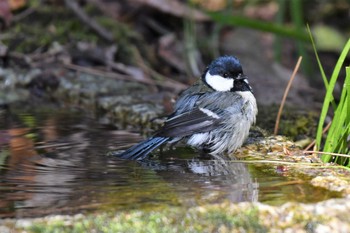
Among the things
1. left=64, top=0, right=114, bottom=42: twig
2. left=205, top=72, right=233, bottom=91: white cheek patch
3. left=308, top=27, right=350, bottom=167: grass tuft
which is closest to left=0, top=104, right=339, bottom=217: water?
left=308, top=27, right=350, bottom=167: grass tuft

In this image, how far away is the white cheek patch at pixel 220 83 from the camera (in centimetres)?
416

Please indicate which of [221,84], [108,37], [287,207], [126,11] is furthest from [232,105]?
[126,11]

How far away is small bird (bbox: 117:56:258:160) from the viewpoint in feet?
12.1

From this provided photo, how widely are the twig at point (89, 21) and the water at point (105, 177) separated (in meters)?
1.97

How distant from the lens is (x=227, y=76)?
4176 millimetres

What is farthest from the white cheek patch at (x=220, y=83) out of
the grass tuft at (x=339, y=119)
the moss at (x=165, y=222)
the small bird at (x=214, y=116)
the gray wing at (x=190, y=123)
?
the moss at (x=165, y=222)

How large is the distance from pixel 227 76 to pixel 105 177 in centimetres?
133

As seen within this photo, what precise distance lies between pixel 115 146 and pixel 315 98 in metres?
2.30

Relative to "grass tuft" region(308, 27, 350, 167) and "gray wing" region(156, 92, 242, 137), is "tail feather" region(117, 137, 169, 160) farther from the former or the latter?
"grass tuft" region(308, 27, 350, 167)

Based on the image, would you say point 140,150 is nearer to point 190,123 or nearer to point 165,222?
point 190,123

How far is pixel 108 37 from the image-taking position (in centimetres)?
618

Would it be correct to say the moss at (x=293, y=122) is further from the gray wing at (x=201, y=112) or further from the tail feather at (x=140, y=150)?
the tail feather at (x=140, y=150)

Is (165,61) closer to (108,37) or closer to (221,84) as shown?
(108,37)

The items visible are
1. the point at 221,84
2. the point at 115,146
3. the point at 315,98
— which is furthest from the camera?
the point at 315,98
